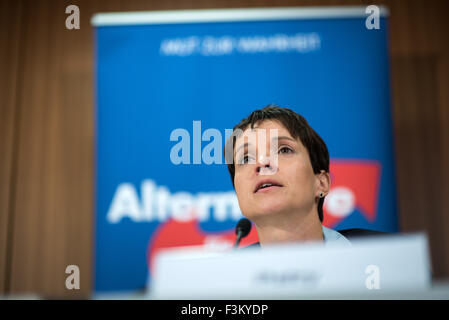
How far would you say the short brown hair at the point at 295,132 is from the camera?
146 cm

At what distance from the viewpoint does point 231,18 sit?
86.6 inches

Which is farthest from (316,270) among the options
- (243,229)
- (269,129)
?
Result: (269,129)

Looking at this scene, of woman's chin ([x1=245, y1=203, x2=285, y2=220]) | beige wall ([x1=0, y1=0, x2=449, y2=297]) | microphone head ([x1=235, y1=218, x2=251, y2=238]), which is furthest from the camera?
beige wall ([x1=0, y1=0, x2=449, y2=297])

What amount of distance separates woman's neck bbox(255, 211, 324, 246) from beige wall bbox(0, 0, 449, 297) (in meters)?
1.70

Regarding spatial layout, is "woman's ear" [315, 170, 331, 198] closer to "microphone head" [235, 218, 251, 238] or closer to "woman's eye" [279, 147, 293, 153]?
"woman's eye" [279, 147, 293, 153]

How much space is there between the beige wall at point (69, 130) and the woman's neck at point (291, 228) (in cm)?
170

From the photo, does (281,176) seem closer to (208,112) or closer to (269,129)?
(269,129)

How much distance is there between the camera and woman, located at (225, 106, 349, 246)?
1.42m

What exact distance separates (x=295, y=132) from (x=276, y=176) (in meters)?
0.19

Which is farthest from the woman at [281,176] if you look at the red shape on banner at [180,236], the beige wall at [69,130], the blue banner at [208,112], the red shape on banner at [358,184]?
the beige wall at [69,130]

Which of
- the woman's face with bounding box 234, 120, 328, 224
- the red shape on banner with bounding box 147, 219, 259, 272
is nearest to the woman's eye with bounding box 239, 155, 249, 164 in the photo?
the woman's face with bounding box 234, 120, 328, 224

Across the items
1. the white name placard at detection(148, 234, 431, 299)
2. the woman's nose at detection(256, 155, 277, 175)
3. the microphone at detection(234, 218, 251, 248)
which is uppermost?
the woman's nose at detection(256, 155, 277, 175)

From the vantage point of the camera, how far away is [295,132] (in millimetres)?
1456
